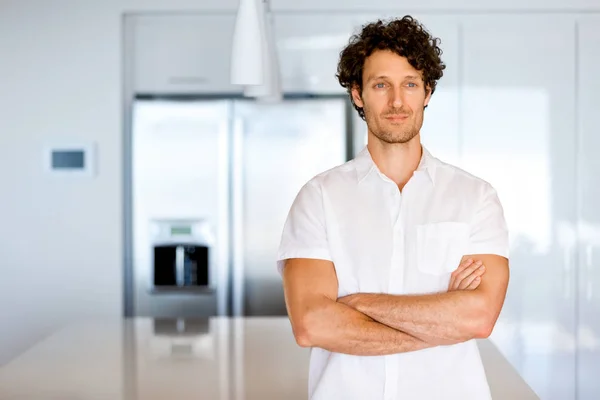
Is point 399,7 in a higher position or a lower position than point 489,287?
higher

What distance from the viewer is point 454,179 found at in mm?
1987

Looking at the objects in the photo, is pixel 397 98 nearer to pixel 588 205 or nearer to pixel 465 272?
pixel 465 272

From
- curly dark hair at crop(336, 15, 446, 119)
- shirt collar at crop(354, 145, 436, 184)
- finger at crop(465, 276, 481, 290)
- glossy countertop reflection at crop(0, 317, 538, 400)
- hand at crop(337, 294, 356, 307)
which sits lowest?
glossy countertop reflection at crop(0, 317, 538, 400)

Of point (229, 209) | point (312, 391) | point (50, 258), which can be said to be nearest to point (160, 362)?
point (312, 391)

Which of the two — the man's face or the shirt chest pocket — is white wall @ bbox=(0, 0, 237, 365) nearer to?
the man's face

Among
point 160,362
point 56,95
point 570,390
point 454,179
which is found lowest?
point 570,390

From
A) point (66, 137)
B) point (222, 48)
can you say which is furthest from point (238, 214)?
point (66, 137)

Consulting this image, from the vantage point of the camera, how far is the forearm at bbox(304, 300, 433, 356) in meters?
1.85

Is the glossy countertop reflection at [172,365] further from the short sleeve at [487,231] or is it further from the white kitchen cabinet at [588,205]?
the white kitchen cabinet at [588,205]

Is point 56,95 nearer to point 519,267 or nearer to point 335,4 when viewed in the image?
point 335,4

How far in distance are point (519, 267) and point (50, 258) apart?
7.86 feet

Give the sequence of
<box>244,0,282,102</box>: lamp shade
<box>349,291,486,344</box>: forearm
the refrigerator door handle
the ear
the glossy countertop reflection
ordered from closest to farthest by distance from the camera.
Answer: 1. <box>349,291,486,344</box>: forearm
2. the ear
3. the glossy countertop reflection
4. <box>244,0,282,102</box>: lamp shade
5. the refrigerator door handle

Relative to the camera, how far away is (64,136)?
4234mm

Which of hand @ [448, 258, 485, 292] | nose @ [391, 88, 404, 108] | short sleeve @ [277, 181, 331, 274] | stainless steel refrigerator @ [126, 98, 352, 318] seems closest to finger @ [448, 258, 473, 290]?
hand @ [448, 258, 485, 292]
